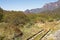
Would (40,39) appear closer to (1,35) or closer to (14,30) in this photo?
(14,30)

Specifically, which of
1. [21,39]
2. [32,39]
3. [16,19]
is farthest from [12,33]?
[16,19]

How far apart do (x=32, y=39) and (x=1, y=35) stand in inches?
199

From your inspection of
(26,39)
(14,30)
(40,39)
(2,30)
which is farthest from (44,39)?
(2,30)

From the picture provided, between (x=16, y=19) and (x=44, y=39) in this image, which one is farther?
(x=16, y=19)

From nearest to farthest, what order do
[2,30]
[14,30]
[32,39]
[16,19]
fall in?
[2,30]
[14,30]
[32,39]
[16,19]

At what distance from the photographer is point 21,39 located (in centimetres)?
2067

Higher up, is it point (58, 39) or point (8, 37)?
point (8, 37)

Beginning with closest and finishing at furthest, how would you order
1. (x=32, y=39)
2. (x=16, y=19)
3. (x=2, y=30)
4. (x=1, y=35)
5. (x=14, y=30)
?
1. (x=1, y=35)
2. (x=2, y=30)
3. (x=14, y=30)
4. (x=32, y=39)
5. (x=16, y=19)

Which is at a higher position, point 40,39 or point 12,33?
point 12,33

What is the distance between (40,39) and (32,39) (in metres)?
1.07

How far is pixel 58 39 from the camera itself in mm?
22969

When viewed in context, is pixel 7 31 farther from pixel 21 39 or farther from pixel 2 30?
pixel 21 39

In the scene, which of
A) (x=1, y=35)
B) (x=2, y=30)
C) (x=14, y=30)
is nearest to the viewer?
(x=1, y=35)

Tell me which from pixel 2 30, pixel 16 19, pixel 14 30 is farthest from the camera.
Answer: pixel 16 19
